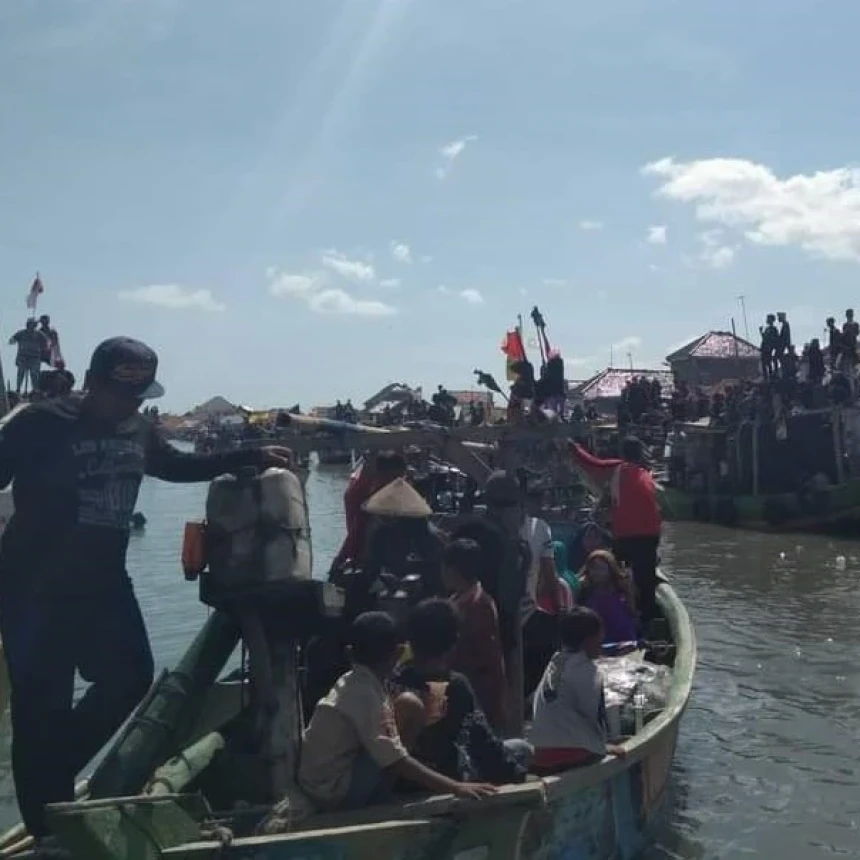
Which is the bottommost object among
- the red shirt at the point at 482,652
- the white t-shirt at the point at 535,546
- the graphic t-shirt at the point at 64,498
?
the red shirt at the point at 482,652

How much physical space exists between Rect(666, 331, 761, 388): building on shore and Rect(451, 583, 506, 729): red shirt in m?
39.8

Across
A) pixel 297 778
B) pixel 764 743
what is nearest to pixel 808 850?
pixel 764 743

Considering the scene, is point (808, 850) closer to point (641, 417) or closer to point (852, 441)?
point (852, 441)

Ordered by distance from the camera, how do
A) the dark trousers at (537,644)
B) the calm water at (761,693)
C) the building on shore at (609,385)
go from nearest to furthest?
the dark trousers at (537,644)
the calm water at (761,693)
the building on shore at (609,385)

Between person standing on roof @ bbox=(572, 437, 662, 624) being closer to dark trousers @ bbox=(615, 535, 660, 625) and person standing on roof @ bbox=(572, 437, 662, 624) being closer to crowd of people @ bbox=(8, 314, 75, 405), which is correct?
dark trousers @ bbox=(615, 535, 660, 625)

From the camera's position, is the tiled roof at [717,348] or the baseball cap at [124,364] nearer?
the baseball cap at [124,364]

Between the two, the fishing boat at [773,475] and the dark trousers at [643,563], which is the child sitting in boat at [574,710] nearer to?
the dark trousers at [643,563]

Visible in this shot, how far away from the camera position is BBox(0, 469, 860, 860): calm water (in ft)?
24.6

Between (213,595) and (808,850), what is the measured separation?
4.61 metres

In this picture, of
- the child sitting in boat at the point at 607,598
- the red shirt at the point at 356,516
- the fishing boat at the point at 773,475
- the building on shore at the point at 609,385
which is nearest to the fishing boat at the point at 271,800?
the red shirt at the point at 356,516

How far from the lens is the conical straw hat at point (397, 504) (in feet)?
20.6

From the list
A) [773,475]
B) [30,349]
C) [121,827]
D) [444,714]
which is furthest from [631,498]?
[773,475]

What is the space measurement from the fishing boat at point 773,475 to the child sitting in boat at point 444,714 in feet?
62.1

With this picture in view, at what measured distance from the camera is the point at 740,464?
26031 mm
